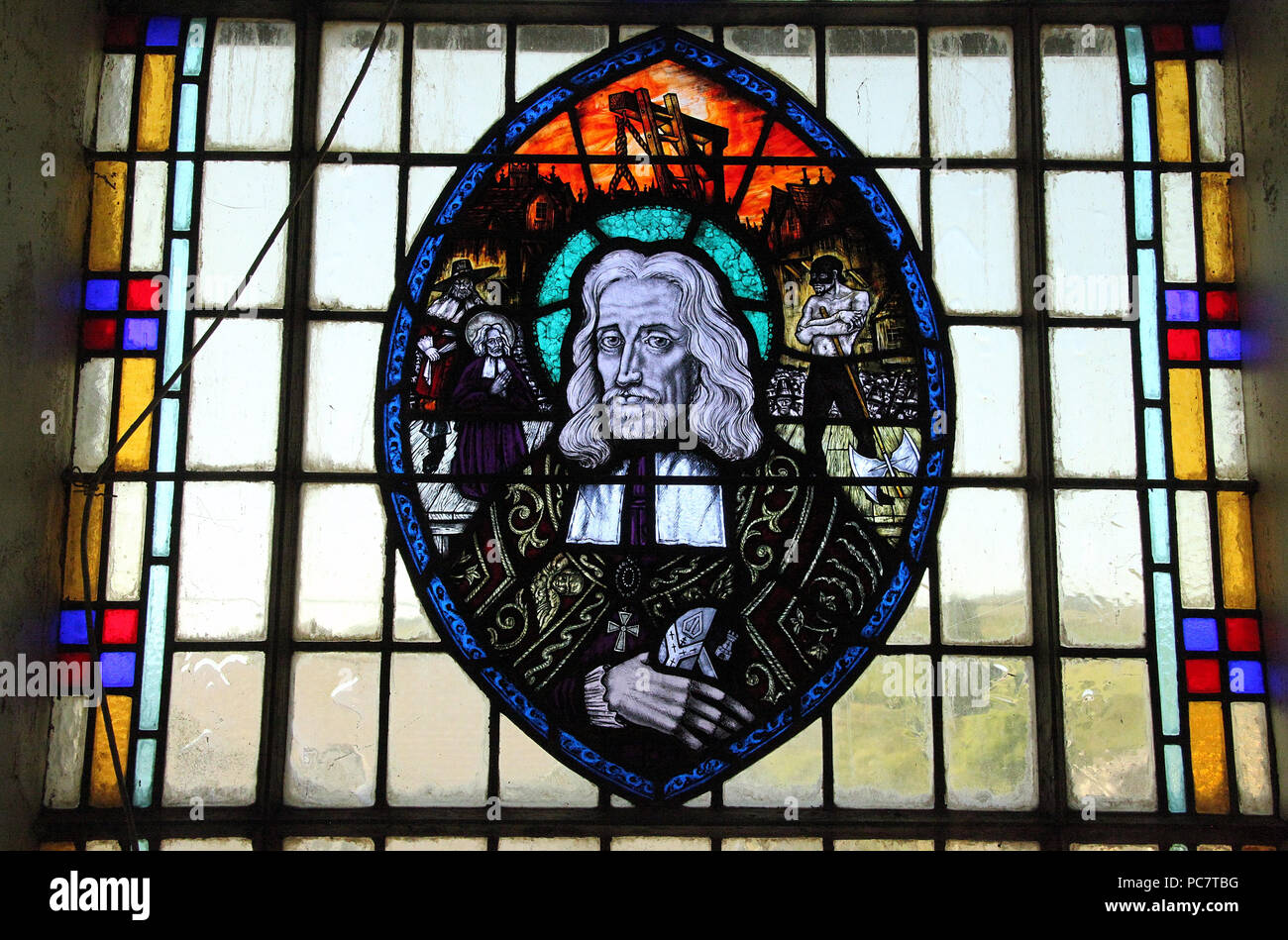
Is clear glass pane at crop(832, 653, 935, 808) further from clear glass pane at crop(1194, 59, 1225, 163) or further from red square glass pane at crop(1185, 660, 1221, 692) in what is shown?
clear glass pane at crop(1194, 59, 1225, 163)

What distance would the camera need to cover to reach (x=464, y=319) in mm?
4004

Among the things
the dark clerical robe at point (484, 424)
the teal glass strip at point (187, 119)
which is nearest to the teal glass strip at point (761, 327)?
the dark clerical robe at point (484, 424)

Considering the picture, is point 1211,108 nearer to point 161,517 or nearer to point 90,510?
point 161,517

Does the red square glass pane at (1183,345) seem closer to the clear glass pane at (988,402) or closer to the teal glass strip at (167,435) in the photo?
the clear glass pane at (988,402)

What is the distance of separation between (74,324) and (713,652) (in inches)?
92.4

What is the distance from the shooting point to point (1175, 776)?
3.77 meters

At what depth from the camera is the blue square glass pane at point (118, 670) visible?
12.4ft

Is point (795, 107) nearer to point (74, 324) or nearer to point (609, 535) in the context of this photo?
point (609, 535)

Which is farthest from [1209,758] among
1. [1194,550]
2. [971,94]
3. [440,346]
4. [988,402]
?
[440,346]

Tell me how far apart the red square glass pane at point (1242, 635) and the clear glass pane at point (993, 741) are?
2.07 ft

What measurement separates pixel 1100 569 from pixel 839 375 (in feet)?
3.43

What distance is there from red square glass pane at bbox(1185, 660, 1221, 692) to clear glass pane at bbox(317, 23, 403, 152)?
3.13m

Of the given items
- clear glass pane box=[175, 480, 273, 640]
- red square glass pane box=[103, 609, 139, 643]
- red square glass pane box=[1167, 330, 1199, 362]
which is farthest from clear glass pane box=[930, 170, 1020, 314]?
red square glass pane box=[103, 609, 139, 643]

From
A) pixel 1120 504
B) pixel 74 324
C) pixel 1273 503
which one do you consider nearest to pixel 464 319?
pixel 74 324
